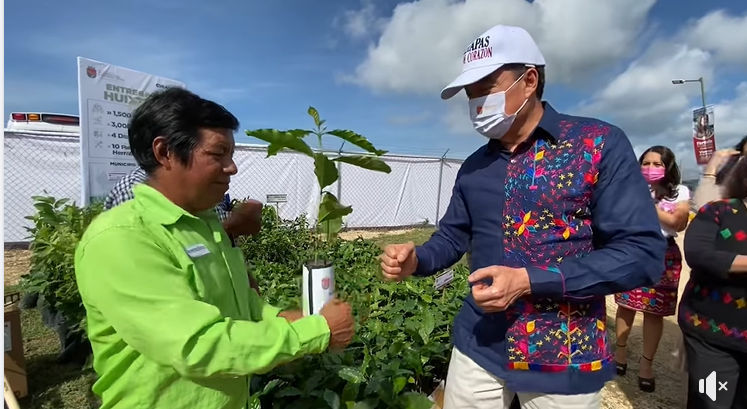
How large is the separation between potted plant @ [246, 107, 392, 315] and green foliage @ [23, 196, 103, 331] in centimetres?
269

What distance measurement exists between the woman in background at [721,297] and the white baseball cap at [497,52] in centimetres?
141

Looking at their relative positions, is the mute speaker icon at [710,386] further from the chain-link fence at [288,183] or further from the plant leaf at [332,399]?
the chain-link fence at [288,183]

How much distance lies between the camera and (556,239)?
1495mm

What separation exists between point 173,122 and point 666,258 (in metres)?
3.60

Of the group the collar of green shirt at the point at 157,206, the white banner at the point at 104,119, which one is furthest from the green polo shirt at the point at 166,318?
the white banner at the point at 104,119

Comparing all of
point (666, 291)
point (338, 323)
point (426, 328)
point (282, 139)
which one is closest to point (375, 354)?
point (426, 328)

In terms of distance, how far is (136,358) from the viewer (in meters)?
1.28

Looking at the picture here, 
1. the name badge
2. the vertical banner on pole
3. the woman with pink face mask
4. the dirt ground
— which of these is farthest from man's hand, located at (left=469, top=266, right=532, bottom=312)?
the vertical banner on pole

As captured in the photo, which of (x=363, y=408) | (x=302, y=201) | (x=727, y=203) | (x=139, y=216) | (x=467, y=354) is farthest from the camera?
(x=302, y=201)

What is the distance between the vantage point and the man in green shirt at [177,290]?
3.58 ft

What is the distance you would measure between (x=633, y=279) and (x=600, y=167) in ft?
1.12

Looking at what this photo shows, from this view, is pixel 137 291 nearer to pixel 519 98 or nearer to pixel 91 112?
pixel 519 98

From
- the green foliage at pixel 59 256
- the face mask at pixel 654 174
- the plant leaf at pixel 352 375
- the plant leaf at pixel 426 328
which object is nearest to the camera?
the plant leaf at pixel 352 375

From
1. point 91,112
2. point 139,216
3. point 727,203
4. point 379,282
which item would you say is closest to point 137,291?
point 139,216
